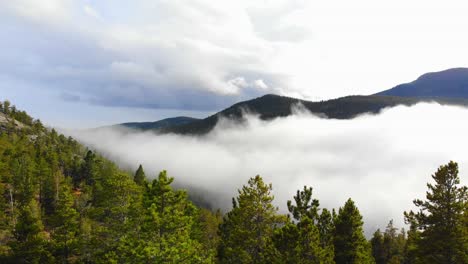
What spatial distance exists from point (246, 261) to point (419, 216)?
16.6 m

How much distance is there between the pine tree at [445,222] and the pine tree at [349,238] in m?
7.47

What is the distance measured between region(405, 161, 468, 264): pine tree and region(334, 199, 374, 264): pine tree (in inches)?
294

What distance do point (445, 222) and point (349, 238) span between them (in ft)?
34.8

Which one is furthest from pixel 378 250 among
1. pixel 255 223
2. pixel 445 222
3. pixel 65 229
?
pixel 65 229

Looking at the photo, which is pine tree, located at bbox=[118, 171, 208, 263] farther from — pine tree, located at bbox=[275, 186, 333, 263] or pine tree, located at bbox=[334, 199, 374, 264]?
pine tree, located at bbox=[334, 199, 374, 264]

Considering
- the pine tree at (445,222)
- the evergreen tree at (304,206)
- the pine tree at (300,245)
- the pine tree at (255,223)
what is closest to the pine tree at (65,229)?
the pine tree at (255,223)

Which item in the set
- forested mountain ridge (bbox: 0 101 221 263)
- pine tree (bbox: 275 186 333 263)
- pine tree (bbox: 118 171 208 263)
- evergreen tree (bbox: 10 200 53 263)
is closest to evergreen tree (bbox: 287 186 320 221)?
pine tree (bbox: 275 186 333 263)

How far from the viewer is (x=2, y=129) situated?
15388cm

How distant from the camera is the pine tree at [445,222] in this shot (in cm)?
2772

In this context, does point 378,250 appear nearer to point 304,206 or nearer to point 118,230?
point 304,206

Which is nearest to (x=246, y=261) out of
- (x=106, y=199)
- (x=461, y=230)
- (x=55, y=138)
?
(x=106, y=199)

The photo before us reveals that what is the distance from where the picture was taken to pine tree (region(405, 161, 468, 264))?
27719mm

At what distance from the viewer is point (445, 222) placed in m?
28.5

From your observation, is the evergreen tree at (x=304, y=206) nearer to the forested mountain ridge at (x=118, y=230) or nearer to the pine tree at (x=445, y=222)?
the pine tree at (x=445, y=222)
